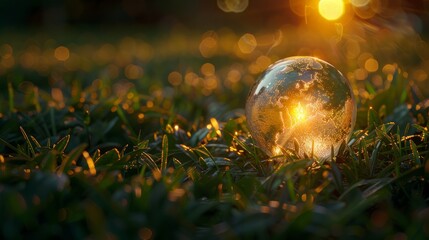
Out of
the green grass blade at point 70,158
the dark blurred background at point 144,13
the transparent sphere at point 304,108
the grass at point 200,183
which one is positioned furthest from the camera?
the dark blurred background at point 144,13

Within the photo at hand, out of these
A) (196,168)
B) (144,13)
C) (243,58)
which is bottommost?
(144,13)

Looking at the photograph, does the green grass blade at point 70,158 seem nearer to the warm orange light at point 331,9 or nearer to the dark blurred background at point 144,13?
the warm orange light at point 331,9

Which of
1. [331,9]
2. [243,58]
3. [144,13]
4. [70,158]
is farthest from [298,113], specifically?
[144,13]

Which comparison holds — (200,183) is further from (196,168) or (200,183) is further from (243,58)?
(243,58)

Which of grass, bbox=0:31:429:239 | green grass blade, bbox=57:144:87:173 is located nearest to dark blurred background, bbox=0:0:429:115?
grass, bbox=0:31:429:239

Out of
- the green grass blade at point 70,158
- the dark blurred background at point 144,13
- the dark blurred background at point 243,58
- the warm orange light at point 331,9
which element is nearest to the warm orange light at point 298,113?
the green grass blade at point 70,158

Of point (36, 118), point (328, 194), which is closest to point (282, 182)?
point (328, 194)

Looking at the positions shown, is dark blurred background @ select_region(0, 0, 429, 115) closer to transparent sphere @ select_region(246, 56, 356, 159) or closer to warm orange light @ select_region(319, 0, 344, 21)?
warm orange light @ select_region(319, 0, 344, 21)
